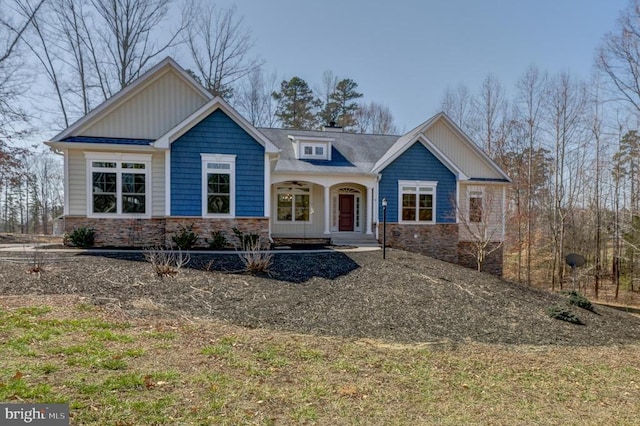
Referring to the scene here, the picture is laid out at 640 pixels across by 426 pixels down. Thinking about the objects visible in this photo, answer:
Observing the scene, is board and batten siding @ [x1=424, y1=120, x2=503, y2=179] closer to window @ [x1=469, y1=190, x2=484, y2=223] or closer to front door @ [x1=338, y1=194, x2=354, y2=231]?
window @ [x1=469, y1=190, x2=484, y2=223]

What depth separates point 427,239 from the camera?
1658 centimetres

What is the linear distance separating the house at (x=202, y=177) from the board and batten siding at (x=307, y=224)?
66mm

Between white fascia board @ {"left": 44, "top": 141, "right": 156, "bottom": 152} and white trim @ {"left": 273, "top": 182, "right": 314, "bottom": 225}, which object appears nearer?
white fascia board @ {"left": 44, "top": 141, "right": 156, "bottom": 152}

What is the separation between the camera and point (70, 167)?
12969mm

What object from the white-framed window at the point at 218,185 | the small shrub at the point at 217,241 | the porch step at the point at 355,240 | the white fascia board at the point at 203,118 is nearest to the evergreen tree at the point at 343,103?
the porch step at the point at 355,240

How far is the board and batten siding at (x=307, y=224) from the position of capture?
55.7ft

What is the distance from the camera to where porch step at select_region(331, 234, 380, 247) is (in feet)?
52.0

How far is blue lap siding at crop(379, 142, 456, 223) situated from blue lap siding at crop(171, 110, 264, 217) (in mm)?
5943

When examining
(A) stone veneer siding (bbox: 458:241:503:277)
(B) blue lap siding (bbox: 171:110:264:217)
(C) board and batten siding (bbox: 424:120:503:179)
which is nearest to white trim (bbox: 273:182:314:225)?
(B) blue lap siding (bbox: 171:110:264:217)

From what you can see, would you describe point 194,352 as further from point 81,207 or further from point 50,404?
point 81,207

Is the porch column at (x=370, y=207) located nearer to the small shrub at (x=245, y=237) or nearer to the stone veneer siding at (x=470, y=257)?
the stone veneer siding at (x=470, y=257)

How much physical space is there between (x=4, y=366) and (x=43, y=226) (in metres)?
38.0

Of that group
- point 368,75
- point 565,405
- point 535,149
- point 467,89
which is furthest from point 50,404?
point 467,89

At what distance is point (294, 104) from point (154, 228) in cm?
2124
